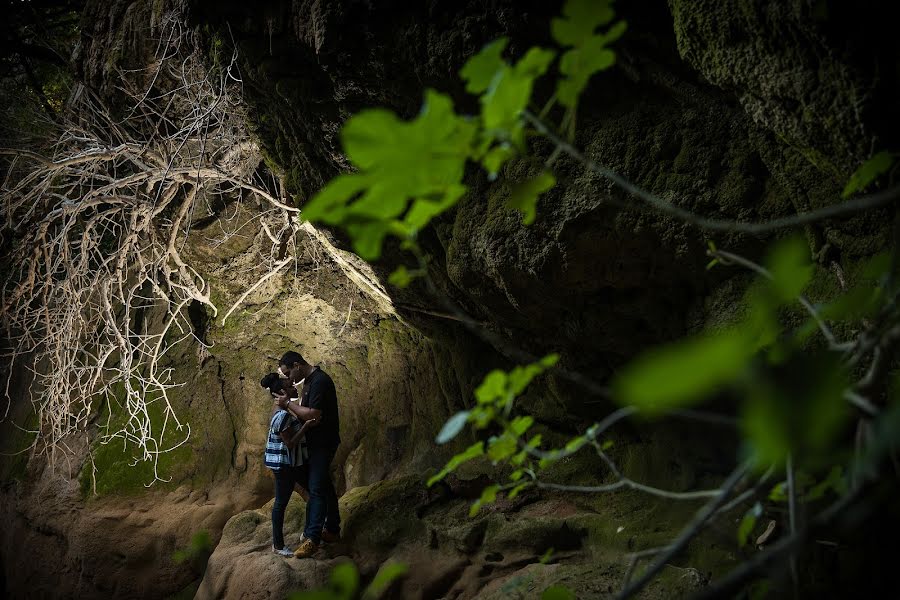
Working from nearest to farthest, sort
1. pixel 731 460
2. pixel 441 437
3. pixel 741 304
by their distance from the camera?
1. pixel 441 437
2. pixel 741 304
3. pixel 731 460

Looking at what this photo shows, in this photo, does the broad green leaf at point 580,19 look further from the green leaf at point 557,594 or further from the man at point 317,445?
the man at point 317,445

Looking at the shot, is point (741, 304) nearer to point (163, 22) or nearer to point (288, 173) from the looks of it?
point (288, 173)

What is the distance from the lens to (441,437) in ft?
3.58

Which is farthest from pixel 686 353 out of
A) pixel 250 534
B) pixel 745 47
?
pixel 250 534

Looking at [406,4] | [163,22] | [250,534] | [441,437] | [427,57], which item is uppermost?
[163,22]

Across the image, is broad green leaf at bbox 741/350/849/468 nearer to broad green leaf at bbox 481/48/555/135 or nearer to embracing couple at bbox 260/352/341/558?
broad green leaf at bbox 481/48/555/135

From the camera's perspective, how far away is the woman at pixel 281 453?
14.9 feet

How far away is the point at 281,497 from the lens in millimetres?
4562

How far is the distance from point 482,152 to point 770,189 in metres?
2.06

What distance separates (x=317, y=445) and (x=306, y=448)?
0.10 m

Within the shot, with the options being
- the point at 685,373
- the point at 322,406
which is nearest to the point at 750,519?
the point at 685,373

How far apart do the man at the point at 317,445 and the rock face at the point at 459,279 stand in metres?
0.18

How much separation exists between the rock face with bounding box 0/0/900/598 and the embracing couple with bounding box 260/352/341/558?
199 millimetres

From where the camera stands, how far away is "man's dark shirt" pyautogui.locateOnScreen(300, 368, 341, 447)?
4543mm
